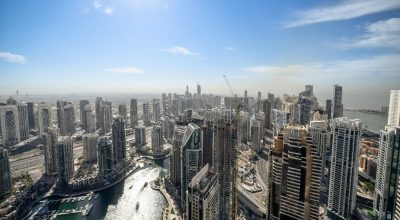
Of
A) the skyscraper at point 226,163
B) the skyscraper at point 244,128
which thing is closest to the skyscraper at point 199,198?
the skyscraper at point 226,163

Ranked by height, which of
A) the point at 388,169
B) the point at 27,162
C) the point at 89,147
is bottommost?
the point at 27,162

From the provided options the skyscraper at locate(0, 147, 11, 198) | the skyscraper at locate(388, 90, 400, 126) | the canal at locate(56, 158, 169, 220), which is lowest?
the canal at locate(56, 158, 169, 220)

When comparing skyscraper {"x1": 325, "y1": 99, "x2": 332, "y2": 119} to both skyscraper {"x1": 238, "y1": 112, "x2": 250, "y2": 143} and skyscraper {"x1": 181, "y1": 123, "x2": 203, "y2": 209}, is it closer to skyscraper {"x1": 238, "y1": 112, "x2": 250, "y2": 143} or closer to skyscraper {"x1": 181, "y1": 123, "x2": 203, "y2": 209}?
skyscraper {"x1": 238, "y1": 112, "x2": 250, "y2": 143}

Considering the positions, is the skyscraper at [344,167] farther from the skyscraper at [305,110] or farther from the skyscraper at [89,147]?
the skyscraper at [89,147]

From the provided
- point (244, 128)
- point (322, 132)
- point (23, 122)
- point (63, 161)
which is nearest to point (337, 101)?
point (244, 128)

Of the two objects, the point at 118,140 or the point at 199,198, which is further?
the point at 118,140

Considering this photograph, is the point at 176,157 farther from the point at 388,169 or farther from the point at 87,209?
the point at 388,169

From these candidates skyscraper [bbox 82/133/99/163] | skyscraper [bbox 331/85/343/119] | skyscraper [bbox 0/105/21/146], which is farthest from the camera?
skyscraper [bbox 331/85/343/119]

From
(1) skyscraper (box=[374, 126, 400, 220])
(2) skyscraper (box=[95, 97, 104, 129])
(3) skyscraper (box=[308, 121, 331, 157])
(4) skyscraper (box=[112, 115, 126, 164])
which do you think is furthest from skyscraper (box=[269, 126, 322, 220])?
(2) skyscraper (box=[95, 97, 104, 129])
